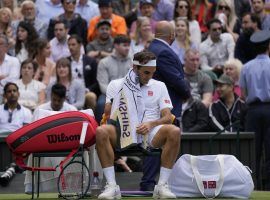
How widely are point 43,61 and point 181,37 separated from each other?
9.11 feet

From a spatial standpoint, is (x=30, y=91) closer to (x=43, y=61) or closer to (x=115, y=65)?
(x=43, y=61)

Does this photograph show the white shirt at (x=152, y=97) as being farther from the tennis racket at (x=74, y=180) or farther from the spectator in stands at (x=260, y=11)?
the spectator in stands at (x=260, y=11)

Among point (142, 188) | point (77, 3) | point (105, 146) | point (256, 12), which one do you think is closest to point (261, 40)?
point (142, 188)

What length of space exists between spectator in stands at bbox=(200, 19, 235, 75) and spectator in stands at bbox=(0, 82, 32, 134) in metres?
4.63

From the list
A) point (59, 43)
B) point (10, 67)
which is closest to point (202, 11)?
point (59, 43)

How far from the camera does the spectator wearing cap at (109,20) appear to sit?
71.1ft

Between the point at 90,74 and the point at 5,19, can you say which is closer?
the point at 90,74

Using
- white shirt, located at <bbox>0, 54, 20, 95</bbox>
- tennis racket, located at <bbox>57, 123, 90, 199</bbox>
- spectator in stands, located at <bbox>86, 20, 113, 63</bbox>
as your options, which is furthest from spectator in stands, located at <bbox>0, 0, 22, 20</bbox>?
tennis racket, located at <bbox>57, 123, 90, 199</bbox>

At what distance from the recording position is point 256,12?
71.8 feet

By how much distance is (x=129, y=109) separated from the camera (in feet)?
39.6

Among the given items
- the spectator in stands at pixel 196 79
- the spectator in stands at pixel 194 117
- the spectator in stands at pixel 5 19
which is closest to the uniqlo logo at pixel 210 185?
the spectator in stands at pixel 194 117

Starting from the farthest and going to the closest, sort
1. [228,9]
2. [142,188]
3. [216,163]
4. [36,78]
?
[228,9], [36,78], [142,188], [216,163]

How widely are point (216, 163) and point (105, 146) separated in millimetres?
1507

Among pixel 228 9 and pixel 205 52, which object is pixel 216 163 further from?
pixel 228 9
